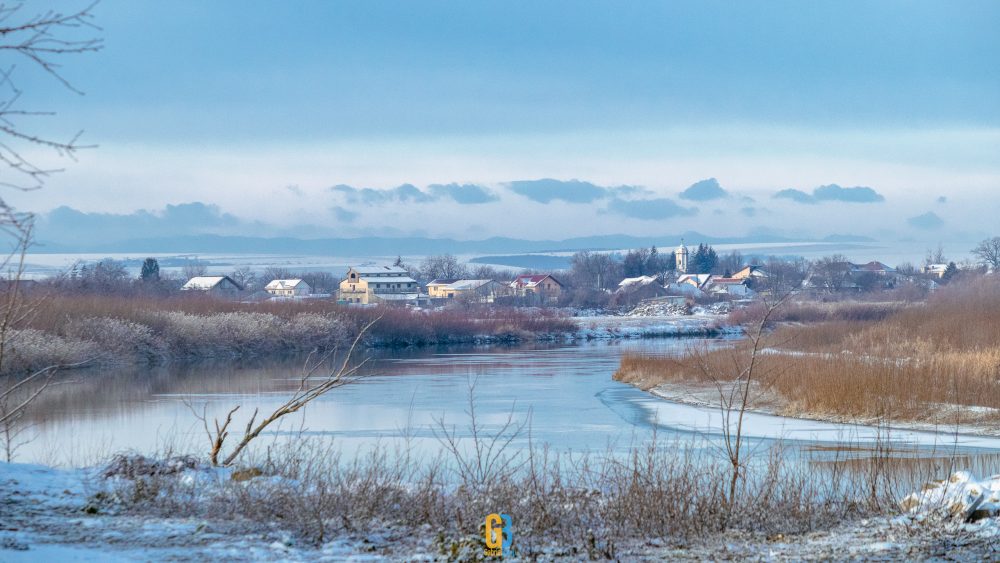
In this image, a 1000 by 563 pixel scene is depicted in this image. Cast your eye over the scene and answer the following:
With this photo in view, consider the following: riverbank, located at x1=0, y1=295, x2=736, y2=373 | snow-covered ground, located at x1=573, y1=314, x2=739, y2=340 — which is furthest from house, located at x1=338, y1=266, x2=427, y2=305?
riverbank, located at x1=0, y1=295, x2=736, y2=373

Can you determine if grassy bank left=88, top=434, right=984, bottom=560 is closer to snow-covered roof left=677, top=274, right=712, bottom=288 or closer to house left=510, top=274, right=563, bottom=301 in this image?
house left=510, top=274, right=563, bottom=301

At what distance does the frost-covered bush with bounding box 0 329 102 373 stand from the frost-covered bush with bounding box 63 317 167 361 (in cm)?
105

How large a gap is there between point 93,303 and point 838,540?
43.8 m

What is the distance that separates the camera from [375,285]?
117875mm

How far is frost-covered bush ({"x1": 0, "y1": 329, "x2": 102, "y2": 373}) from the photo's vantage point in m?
34.3

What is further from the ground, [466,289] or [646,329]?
[466,289]

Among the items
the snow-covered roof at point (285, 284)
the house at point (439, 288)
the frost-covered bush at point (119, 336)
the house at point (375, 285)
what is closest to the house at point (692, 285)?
the house at point (439, 288)

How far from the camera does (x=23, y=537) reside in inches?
259

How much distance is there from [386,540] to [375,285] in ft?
366

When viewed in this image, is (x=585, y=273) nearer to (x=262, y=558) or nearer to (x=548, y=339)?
(x=548, y=339)

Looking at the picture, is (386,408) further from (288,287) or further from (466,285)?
(288,287)

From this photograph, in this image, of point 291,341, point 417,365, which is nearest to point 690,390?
point 417,365

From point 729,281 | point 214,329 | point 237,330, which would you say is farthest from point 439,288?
point 214,329

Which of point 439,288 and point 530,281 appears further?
point 439,288
